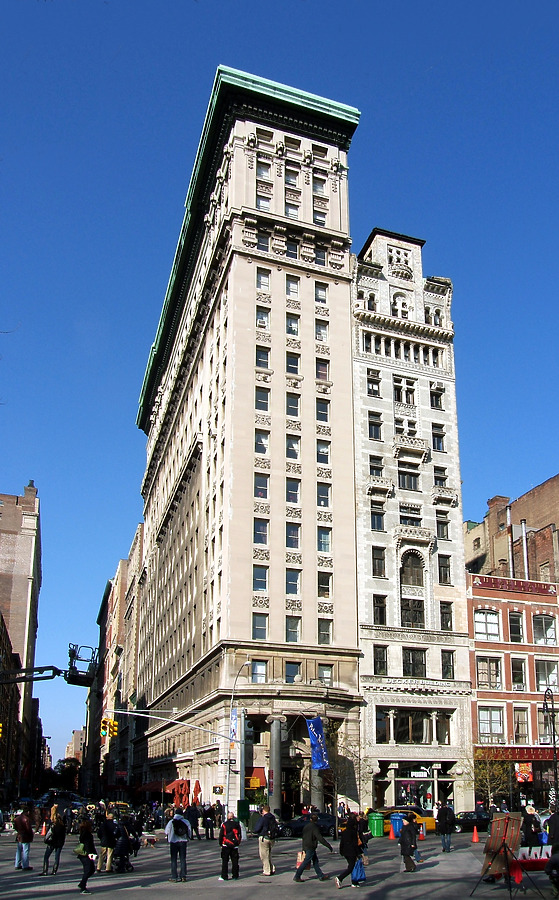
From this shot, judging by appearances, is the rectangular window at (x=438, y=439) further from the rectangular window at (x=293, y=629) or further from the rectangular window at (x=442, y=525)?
the rectangular window at (x=293, y=629)

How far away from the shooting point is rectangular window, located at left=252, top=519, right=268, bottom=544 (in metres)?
64.6

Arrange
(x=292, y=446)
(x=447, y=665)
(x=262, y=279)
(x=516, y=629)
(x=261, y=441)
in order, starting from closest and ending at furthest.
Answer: (x=447, y=665)
(x=261, y=441)
(x=292, y=446)
(x=516, y=629)
(x=262, y=279)

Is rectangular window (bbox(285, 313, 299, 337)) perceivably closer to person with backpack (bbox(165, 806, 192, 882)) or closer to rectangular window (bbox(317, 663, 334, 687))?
rectangular window (bbox(317, 663, 334, 687))

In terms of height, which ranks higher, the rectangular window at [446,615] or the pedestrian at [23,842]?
the rectangular window at [446,615]

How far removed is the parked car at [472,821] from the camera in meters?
53.3

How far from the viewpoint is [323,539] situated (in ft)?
220

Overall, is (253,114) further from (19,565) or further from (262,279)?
(19,565)

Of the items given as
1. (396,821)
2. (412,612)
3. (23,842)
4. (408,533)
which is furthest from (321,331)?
(23,842)

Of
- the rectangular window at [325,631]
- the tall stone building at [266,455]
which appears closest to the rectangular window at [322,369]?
the tall stone building at [266,455]

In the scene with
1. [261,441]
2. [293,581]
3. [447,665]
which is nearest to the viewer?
[293,581]

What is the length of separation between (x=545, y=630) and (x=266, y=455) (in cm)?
2731

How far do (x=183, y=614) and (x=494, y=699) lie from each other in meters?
31.2

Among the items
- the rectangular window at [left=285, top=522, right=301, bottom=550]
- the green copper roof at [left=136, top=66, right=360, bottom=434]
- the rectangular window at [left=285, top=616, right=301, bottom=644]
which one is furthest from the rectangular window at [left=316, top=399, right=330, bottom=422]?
the green copper roof at [left=136, top=66, right=360, bottom=434]

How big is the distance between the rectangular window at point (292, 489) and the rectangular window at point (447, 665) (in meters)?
16.6
